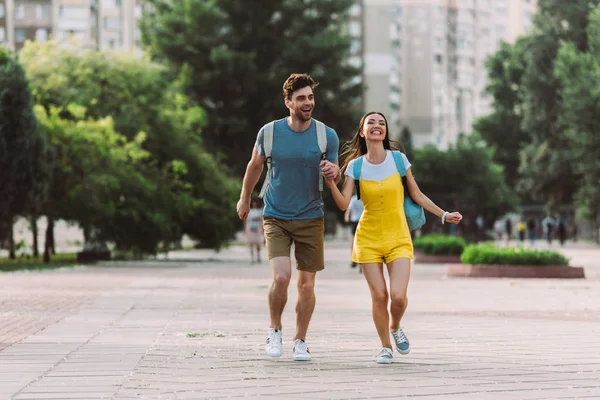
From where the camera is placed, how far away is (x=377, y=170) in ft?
32.8

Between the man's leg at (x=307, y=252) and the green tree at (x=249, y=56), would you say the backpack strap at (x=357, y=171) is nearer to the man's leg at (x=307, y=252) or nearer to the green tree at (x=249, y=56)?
the man's leg at (x=307, y=252)

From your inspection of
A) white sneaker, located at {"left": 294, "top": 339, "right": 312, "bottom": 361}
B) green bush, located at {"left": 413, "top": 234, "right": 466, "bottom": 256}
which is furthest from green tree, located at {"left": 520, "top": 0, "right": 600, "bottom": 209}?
white sneaker, located at {"left": 294, "top": 339, "right": 312, "bottom": 361}

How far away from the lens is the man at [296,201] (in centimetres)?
988

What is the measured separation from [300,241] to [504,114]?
8657 cm

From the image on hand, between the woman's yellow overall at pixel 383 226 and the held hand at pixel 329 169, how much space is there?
0.35 meters

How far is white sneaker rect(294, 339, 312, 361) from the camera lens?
9680 mm

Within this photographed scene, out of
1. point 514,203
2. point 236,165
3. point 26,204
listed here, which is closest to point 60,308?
point 26,204

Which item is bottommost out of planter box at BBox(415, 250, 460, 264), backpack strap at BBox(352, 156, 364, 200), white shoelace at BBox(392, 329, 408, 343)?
planter box at BBox(415, 250, 460, 264)

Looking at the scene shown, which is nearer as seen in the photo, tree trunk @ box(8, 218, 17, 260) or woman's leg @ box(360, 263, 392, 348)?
woman's leg @ box(360, 263, 392, 348)

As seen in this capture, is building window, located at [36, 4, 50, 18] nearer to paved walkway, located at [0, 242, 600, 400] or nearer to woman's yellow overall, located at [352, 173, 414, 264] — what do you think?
paved walkway, located at [0, 242, 600, 400]

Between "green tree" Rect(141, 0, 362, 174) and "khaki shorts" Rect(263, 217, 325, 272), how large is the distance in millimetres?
45449

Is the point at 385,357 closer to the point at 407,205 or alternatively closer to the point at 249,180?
the point at 407,205

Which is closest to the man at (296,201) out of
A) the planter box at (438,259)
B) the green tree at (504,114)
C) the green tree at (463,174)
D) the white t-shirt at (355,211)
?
the white t-shirt at (355,211)

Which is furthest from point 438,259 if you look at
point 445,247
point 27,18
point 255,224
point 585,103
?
point 27,18
